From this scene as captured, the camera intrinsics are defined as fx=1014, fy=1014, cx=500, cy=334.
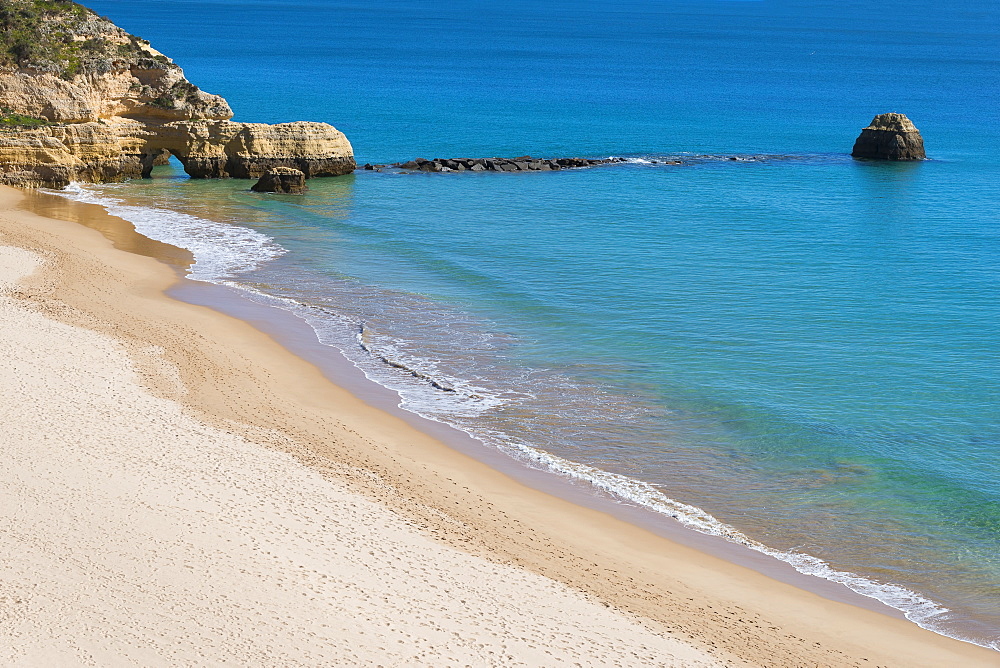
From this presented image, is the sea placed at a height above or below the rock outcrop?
below

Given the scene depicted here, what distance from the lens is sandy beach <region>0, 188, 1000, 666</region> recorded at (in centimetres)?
1152

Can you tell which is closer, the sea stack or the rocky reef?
the rocky reef

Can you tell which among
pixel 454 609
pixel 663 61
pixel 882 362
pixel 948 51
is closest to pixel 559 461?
pixel 454 609

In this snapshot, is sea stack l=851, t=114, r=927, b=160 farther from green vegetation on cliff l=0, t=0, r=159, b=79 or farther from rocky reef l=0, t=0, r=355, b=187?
green vegetation on cliff l=0, t=0, r=159, b=79

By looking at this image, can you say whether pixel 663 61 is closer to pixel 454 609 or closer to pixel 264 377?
pixel 264 377

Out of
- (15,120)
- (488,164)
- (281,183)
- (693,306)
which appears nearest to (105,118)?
(15,120)

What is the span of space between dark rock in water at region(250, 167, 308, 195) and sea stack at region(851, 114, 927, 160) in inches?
1282

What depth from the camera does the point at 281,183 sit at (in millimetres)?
44531

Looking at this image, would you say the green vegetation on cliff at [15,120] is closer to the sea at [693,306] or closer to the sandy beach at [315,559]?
the sea at [693,306]

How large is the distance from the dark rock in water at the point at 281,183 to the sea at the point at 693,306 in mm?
850

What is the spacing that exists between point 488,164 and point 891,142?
23.0 metres

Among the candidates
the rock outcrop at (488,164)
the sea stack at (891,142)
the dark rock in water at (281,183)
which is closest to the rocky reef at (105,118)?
the dark rock in water at (281,183)

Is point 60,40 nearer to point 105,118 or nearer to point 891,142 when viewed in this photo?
A: point 105,118

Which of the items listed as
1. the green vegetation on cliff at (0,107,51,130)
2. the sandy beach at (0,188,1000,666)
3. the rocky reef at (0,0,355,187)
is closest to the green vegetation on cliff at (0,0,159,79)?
the rocky reef at (0,0,355,187)
